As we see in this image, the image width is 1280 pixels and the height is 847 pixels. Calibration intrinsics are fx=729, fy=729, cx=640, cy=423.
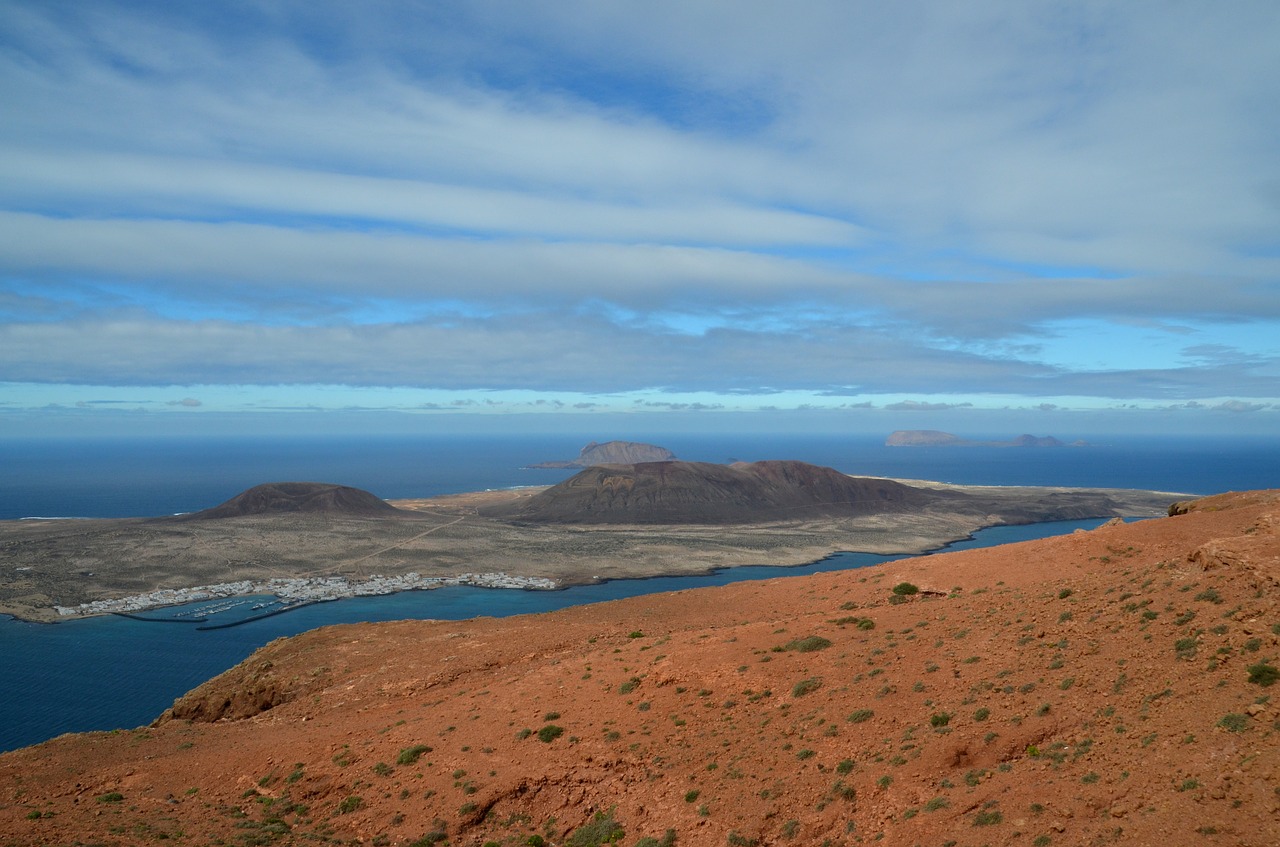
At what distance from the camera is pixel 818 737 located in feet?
69.5

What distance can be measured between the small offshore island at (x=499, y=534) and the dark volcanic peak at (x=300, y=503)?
388 mm

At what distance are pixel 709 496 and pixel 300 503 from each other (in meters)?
83.0

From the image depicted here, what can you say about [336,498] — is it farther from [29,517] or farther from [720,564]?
[720,564]

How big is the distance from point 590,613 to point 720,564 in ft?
205

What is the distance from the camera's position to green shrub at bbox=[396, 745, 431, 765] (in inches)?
958

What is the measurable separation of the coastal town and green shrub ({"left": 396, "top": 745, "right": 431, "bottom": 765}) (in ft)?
213

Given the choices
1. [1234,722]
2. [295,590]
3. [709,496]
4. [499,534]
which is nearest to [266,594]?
[295,590]

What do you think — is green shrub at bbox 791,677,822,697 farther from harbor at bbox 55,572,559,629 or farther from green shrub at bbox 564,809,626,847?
harbor at bbox 55,572,559,629

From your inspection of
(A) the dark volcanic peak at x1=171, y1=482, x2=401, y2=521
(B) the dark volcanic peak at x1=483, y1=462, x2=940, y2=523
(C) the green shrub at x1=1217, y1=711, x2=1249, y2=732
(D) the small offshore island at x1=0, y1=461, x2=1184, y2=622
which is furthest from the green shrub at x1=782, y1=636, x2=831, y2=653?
(A) the dark volcanic peak at x1=171, y1=482, x2=401, y2=521

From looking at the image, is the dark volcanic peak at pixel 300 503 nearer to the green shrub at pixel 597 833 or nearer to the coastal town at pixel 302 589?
the coastal town at pixel 302 589

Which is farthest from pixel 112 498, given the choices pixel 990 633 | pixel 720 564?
pixel 990 633

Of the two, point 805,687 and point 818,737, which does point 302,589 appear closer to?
point 805,687

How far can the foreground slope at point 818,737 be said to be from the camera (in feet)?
51.7

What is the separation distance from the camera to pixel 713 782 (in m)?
20.5
